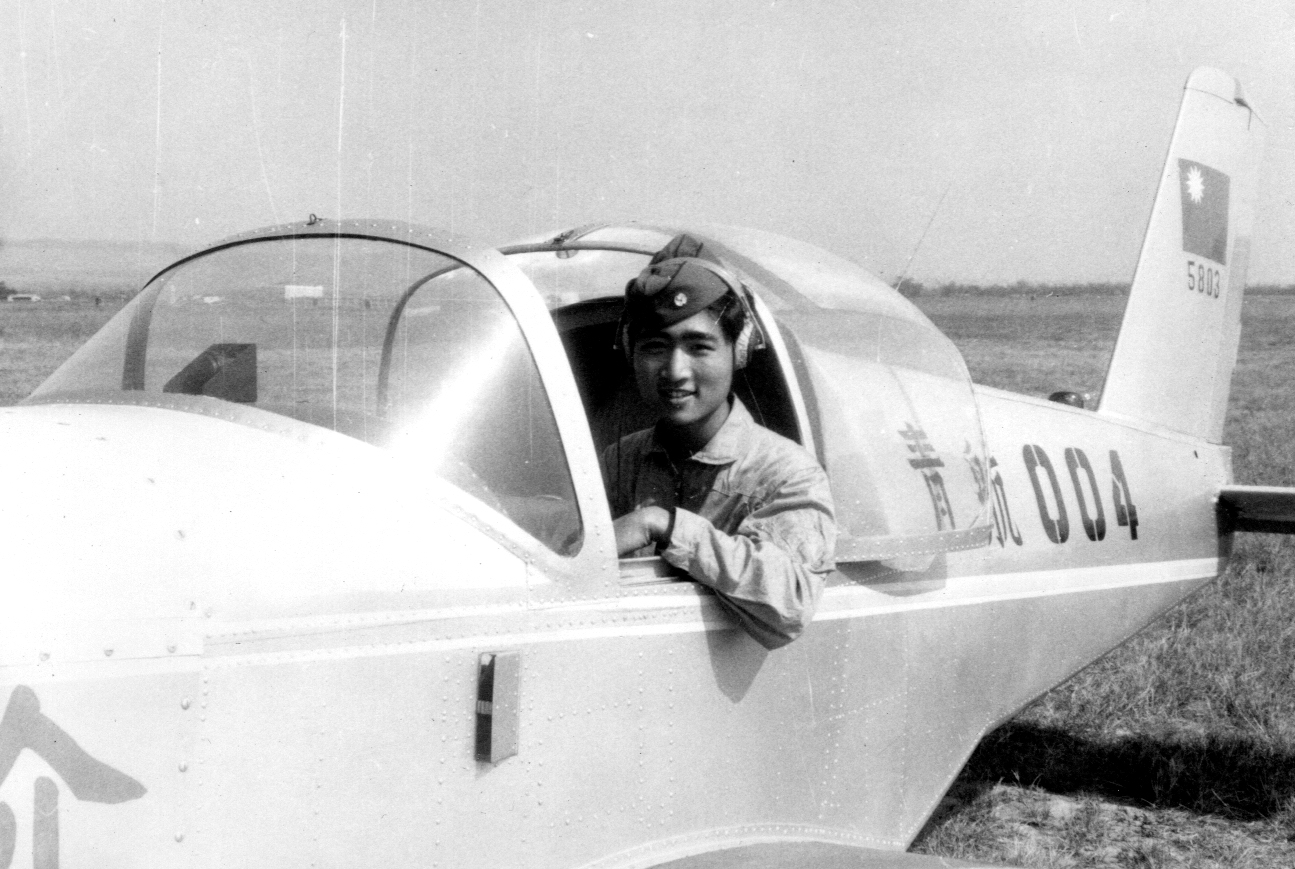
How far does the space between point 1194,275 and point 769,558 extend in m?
3.95

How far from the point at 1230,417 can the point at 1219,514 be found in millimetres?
17077

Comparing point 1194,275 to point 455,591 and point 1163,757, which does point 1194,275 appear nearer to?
point 1163,757

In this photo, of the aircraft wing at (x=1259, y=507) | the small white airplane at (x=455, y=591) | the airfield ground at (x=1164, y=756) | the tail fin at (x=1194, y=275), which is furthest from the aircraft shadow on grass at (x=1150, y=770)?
the tail fin at (x=1194, y=275)

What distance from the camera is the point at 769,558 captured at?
121 inches

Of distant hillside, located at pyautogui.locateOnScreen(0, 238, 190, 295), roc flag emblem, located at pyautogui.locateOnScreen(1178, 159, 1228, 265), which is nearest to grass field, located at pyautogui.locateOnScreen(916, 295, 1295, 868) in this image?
roc flag emblem, located at pyautogui.locateOnScreen(1178, 159, 1228, 265)

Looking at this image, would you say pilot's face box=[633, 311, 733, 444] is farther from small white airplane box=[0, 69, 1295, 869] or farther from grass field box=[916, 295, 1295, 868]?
grass field box=[916, 295, 1295, 868]

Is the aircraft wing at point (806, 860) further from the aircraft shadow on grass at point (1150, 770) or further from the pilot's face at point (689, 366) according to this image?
the aircraft shadow on grass at point (1150, 770)

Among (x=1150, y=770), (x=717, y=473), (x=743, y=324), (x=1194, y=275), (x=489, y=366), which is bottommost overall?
(x=1150, y=770)

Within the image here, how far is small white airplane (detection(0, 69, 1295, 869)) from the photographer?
2.25 m

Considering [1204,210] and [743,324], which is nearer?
[743,324]

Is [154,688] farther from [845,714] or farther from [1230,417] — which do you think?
[1230,417]

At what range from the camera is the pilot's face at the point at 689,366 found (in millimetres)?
3322

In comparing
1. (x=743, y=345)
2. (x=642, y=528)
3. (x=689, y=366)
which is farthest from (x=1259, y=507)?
(x=642, y=528)

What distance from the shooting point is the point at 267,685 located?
7.72 ft
